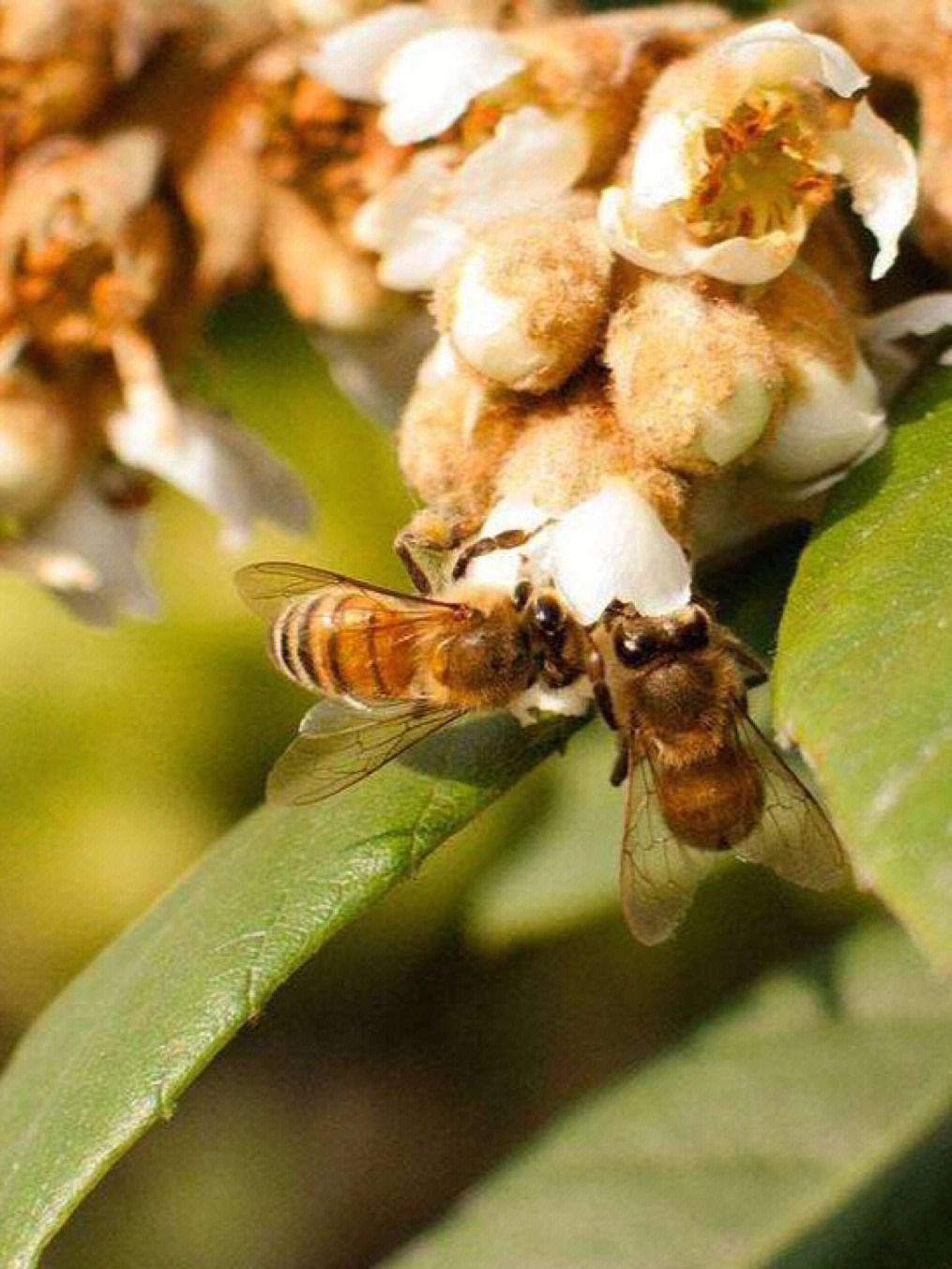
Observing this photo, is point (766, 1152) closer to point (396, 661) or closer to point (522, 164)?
point (396, 661)

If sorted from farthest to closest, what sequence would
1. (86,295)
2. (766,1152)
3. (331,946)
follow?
(331,946) < (766,1152) < (86,295)

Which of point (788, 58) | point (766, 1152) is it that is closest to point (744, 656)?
point (788, 58)

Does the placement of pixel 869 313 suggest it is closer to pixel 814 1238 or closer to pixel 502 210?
pixel 502 210

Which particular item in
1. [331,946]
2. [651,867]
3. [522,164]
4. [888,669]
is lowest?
[331,946]

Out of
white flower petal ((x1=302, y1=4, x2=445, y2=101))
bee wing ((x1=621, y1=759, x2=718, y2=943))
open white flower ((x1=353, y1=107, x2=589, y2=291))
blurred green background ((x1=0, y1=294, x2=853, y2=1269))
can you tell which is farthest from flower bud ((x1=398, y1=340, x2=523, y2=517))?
blurred green background ((x1=0, y1=294, x2=853, y2=1269))

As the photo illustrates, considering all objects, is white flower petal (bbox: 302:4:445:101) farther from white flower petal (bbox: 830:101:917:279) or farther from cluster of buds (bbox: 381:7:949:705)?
white flower petal (bbox: 830:101:917:279)

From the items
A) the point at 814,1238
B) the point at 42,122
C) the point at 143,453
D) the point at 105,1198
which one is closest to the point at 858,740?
the point at 143,453

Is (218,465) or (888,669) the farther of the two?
(218,465)
